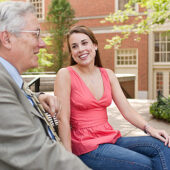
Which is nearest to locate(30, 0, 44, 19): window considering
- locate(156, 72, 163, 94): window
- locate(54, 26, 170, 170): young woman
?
locate(156, 72, 163, 94): window

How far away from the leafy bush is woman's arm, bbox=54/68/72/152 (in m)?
4.81

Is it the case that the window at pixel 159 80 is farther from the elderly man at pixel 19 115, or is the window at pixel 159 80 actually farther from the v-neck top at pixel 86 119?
the elderly man at pixel 19 115

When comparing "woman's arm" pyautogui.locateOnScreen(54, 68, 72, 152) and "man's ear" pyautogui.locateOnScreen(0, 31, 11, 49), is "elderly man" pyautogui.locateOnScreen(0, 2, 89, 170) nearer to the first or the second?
"man's ear" pyautogui.locateOnScreen(0, 31, 11, 49)

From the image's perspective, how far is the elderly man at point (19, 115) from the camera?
100cm

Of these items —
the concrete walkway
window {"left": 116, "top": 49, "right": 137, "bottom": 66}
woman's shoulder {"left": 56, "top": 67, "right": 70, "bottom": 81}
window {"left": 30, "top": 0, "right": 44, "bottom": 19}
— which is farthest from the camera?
window {"left": 30, "top": 0, "right": 44, "bottom": 19}

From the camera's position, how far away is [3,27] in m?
1.29

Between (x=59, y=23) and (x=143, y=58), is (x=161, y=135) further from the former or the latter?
(x=59, y=23)

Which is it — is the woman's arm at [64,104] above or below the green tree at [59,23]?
below

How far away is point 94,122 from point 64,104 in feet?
0.89

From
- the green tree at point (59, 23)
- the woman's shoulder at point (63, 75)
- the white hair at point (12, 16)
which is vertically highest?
the green tree at point (59, 23)

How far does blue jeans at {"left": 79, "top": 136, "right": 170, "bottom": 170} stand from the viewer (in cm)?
179

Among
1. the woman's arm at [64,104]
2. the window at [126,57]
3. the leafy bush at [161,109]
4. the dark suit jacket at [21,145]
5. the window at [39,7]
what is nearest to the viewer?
the dark suit jacket at [21,145]

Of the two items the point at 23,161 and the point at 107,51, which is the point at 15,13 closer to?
the point at 23,161

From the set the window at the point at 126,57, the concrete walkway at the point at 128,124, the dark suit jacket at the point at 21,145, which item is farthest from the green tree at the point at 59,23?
the dark suit jacket at the point at 21,145
